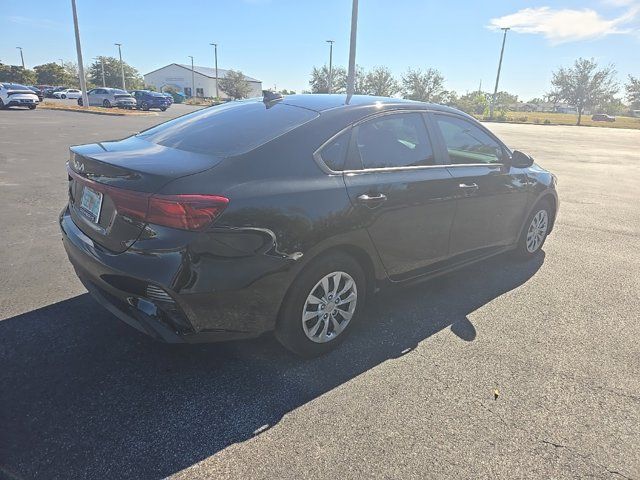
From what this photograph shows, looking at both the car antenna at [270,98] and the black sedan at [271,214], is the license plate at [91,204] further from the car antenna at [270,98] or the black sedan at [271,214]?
the car antenna at [270,98]

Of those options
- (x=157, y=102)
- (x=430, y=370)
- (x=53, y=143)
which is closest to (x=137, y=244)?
(x=430, y=370)

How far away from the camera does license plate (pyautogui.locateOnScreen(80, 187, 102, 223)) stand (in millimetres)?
2637

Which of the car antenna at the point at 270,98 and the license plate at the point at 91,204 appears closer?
the license plate at the point at 91,204

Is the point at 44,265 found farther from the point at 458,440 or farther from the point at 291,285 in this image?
the point at 458,440

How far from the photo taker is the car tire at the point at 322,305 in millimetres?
2775

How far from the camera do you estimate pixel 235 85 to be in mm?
78750

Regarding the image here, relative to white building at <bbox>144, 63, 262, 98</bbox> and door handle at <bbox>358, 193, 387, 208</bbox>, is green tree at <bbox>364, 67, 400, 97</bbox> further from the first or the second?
door handle at <bbox>358, 193, 387, 208</bbox>

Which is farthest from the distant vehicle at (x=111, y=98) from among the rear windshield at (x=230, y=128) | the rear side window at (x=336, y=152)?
the rear side window at (x=336, y=152)

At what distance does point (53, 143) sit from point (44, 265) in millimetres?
10251

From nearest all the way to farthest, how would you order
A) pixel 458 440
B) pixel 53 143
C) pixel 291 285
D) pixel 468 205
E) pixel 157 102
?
pixel 458 440 → pixel 291 285 → pixel 468 205 → pixel 53 143 → pixel 157 102

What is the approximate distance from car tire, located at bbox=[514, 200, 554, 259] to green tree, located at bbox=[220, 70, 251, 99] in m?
78.0

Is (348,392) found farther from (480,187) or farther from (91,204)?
(480,187)

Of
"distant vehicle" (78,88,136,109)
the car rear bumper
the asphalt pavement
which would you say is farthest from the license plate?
"distant vehicle" (78,88,136,109)

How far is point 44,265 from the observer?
14.0ft
